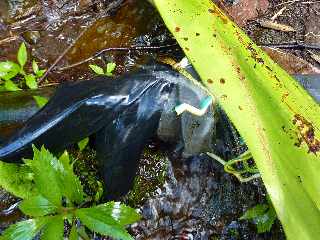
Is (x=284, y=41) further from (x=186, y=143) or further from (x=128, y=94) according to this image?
(x=128, y=94)

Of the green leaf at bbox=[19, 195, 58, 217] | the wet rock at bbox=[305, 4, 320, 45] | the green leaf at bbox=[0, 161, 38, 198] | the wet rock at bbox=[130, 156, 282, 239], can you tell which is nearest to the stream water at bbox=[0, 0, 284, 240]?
the wet rock at bbox=[130, 156, 282, 239]

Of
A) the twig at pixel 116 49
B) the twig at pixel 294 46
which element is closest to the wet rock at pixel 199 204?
the twig at pixel 116 49

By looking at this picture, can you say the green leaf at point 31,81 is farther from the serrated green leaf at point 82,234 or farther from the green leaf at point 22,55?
the serrated green leaf at point 82,234

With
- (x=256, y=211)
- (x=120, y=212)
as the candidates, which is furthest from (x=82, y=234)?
(x=256, y=211)

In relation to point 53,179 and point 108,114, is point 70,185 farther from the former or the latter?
point 108,114

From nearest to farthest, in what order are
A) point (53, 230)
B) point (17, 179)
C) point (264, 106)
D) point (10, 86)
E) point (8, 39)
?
point (264, 106) → point (53, 230) → point (17, 179) → point (10, 86) → point (8, 39)

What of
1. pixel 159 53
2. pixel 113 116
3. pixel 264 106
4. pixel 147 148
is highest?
pixel 264 106

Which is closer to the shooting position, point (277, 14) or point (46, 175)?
point (46, 175)
